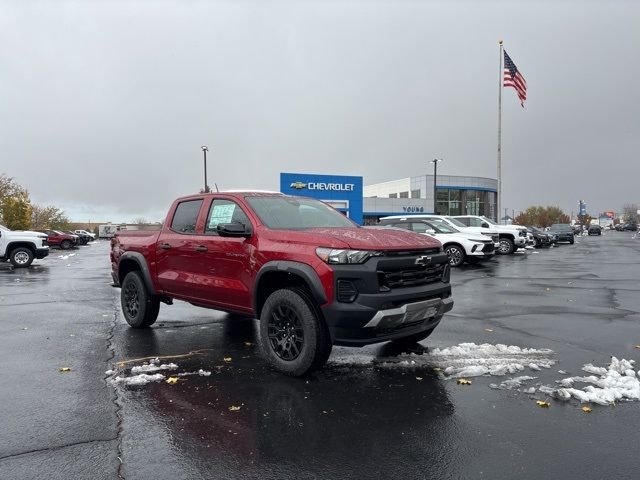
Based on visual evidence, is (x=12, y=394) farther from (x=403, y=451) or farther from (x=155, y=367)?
(x=403, y=451)

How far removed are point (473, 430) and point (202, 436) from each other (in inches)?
80.5

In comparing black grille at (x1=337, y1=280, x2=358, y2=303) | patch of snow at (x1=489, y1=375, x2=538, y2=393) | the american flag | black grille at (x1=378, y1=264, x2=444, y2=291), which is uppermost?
the american flag

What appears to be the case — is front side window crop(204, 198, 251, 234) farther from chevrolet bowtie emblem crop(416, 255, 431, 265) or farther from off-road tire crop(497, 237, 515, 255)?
off-road tire crop(497, 237, 515, 255)

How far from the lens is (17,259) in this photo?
773 inches

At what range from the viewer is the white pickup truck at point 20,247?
19.3 m

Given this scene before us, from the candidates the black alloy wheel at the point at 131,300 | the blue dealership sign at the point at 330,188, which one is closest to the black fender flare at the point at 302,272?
the black alloy wheel at the point at 131,300

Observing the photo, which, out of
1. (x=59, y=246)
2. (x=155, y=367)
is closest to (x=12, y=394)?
(x=155, y=367)

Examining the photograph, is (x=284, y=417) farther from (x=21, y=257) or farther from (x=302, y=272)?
(x=21, y=257)

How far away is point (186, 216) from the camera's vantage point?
670 cm

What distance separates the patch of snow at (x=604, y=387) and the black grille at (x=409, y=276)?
58.9 inches

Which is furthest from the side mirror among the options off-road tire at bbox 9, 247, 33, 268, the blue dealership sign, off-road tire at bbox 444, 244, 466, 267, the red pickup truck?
the blue dealership sign

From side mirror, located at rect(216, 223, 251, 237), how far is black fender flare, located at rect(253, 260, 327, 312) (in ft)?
1.57

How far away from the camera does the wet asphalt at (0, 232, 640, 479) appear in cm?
323

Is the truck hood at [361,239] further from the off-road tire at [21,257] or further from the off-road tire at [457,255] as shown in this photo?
the off-road tire at [21,257]
